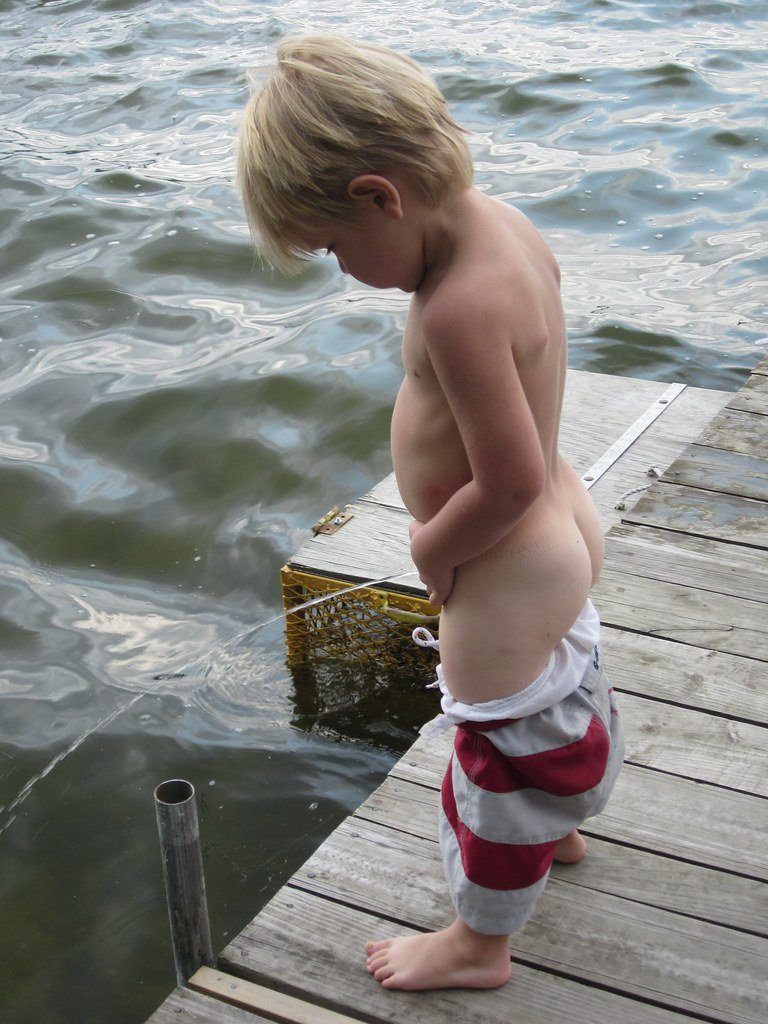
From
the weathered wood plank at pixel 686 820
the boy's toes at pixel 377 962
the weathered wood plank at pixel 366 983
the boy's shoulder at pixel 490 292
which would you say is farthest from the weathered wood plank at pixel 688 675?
the boy's shoulder at pixel 490 292

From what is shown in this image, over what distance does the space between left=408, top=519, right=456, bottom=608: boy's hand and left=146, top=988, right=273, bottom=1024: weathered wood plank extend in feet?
2.60

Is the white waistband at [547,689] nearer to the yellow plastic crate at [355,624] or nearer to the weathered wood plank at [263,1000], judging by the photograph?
the weathered wood plank at [263,1000]

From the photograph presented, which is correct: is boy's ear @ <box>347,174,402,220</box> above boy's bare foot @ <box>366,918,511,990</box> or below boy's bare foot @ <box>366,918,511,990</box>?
above

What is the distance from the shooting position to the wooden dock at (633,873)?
204cm

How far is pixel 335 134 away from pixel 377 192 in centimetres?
9

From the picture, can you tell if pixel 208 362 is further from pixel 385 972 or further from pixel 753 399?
pixel 385 972

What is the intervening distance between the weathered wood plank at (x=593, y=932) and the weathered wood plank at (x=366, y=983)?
0.11 feet

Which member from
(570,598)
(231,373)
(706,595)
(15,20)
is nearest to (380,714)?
(706,595)

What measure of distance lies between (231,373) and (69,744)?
2868mm

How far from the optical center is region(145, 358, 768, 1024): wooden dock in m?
2.04

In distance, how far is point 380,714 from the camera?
156 inches

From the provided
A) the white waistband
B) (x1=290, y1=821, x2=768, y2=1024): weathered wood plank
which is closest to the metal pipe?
(x1=290, y1=821, x2=768, y2=1024): weathered wood plank

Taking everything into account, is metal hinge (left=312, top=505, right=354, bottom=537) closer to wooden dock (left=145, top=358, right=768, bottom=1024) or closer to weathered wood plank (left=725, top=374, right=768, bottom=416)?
wooden dock (left=145, top=358, right=768, bottom=1024)

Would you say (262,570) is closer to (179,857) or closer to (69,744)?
(69,744)
